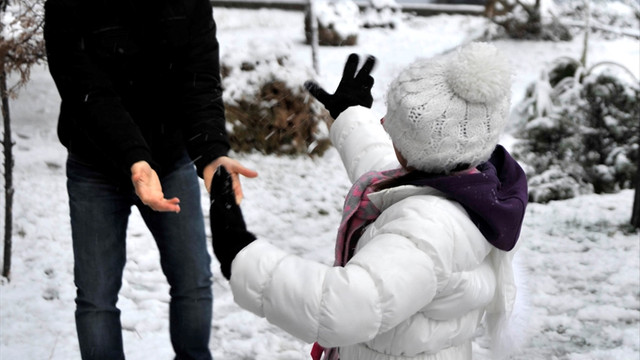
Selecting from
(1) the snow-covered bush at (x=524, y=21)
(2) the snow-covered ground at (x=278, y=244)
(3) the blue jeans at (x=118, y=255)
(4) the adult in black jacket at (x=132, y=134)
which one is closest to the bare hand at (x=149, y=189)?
(4) the adult in black jacket at (x=132, y=134)

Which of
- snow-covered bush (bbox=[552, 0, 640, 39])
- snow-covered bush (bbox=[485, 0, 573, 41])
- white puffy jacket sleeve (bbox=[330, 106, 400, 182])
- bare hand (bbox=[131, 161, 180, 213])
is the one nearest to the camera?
bare hand (bbox=[131, 161, 180, 213])

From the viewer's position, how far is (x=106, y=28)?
2324mm

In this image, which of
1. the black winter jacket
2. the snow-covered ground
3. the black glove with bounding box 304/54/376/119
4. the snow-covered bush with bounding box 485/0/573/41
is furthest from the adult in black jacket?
the snow-covered bush with bounding box 485/0/573/41

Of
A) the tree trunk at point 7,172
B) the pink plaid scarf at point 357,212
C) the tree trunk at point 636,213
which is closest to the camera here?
the pink plaid scarf at point 357,212

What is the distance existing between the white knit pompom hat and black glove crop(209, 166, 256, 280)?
0.42 m

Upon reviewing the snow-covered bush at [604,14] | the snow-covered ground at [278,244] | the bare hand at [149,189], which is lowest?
the snow-covered ground at [278,244]

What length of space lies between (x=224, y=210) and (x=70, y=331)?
2365mm

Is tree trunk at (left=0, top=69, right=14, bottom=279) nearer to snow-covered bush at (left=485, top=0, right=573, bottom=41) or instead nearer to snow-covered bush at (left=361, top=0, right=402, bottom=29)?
snow-covered bush at (left=485, top=0, right=573, bottom=41)

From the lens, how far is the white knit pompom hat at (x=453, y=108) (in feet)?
5.70

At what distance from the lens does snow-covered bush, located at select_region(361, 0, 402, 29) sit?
14188mm

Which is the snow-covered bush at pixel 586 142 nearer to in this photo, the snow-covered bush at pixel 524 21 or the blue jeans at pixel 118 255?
the blue jeans at pixel 118 255

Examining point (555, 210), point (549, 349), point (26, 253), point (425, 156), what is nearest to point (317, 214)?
point (555, 210)

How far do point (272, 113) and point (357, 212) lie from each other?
5.60 metres

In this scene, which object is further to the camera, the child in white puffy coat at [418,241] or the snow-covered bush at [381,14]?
the snow-covered bush at [381,14]
